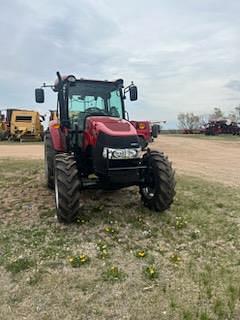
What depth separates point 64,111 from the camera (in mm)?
8453

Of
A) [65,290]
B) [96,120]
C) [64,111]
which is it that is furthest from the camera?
[64,111]

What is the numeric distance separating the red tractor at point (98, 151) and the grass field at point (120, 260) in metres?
0.50

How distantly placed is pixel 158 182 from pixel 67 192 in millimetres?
1631

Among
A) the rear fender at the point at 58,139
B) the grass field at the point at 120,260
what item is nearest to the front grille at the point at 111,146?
the grass field at the point at 120,260

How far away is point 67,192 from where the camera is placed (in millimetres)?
6953

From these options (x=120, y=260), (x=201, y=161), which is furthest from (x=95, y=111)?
(x=201, y=161)

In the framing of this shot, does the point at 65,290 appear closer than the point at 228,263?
Yes

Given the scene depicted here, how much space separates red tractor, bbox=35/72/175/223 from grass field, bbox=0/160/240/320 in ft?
1.65

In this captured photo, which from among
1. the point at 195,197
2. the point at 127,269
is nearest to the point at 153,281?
the point at 127,269

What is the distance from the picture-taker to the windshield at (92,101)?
27.8 ft

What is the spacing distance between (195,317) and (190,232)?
2410 mm

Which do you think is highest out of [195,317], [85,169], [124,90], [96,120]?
[124,90]

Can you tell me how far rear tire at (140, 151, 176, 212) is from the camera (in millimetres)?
7547

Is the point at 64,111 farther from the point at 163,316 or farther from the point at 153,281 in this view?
the point at 163,316
